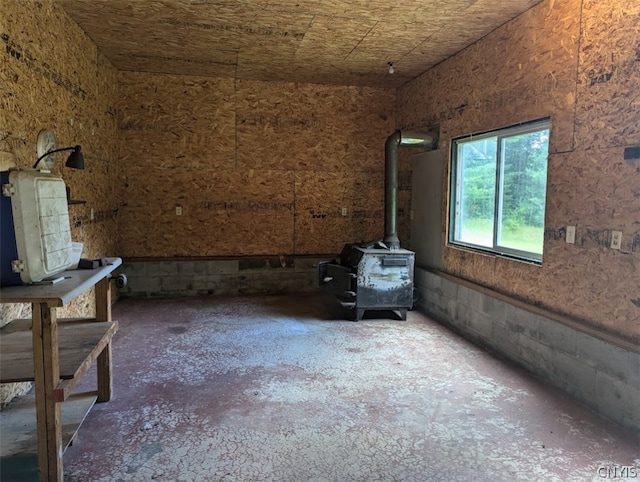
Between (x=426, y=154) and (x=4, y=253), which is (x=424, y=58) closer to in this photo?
(x=426, y=154)

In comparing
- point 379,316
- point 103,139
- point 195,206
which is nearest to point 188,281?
point 195,206

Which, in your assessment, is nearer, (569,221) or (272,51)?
(569,221)

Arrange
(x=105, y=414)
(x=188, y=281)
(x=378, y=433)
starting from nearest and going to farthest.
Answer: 1. (x=378, y=433)
2. (x=105, y=414)
3. (x=188, y=281)

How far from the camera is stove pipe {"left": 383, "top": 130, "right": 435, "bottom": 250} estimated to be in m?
5.08

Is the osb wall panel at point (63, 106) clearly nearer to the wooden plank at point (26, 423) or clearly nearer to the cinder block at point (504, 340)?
the wooden plank at point (26, 423)

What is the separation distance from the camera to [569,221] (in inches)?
124

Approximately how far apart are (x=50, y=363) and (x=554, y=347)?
3.19m

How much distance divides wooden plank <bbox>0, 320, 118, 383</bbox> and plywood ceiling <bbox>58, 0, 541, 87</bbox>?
2.60m

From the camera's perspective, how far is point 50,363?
75.6 inches

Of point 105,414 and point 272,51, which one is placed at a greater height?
point 272,51

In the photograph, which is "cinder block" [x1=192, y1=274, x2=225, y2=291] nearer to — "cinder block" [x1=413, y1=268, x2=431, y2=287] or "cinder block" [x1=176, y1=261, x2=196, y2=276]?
"cinder block" [x1=176, y1=261, x2=196, y2=276]

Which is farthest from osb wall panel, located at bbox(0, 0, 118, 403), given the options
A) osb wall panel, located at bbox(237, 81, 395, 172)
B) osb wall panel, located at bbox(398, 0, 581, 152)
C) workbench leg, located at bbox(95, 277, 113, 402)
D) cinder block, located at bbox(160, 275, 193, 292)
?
osb wall panel, located at bbox(398, 0, 581, 152)

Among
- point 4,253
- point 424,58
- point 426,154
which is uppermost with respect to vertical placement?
point 424,58

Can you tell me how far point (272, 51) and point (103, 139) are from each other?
221cm
